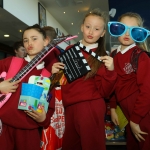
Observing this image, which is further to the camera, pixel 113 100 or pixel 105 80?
pixel 113 100

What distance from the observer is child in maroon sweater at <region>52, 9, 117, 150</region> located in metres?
1.37

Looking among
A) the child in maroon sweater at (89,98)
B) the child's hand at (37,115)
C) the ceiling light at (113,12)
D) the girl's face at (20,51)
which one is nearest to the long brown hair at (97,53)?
the child in maroon sweater at (89,98)

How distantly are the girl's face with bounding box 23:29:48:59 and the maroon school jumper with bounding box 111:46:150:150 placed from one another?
0.58 m

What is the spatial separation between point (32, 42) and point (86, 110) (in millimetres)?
619

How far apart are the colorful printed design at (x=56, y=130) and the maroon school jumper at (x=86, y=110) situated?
2.5 inches

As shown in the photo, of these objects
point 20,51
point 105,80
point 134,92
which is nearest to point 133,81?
point 134,92

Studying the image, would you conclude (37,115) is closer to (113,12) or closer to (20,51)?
(20,51)

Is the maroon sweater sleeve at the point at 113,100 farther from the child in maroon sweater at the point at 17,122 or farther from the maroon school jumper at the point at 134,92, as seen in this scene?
the child in maroon sweater at the point at 17,122

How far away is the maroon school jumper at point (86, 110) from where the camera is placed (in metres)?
1.37

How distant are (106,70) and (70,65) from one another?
25 cm

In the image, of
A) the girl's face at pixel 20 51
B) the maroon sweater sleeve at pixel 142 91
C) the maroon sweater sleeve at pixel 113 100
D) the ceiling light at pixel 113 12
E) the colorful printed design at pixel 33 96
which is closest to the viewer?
the colorful printed design at pixel 33 96

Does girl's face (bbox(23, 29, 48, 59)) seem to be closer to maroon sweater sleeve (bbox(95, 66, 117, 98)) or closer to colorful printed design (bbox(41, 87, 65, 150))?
colorful printed design (bbox(41, 87, 65, 150))

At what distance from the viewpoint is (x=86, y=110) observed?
1391 millimetres

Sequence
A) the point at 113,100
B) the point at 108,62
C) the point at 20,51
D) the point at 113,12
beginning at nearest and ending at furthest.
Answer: the point at 108,62 → the point at 113,100 → the point at 20,51 → the point at 113,12
